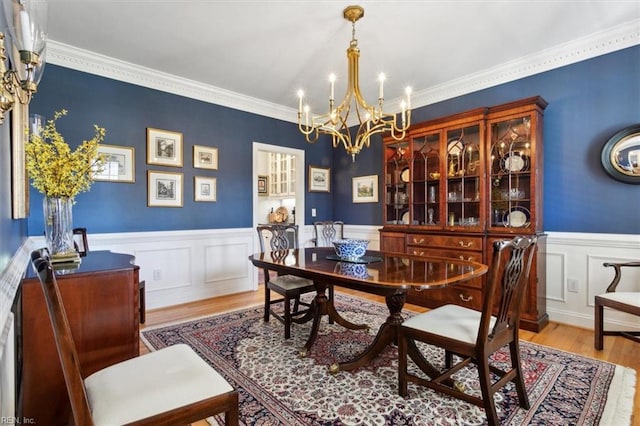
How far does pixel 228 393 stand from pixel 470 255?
2.78m

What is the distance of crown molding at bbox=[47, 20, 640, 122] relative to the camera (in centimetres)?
276

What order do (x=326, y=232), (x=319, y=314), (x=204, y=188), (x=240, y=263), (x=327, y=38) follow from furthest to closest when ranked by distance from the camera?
(x=326, y=232)
(x=240, y=263)
(x=204, y=188)
(x=327, y=38)
(x=319, y=314)

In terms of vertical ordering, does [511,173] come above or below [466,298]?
above

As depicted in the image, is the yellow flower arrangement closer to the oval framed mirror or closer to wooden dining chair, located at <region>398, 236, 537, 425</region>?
wooden dining chair, located at <region>398, 236, 537, 425</region>

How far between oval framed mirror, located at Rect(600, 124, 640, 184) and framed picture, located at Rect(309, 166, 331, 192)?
3.46 m

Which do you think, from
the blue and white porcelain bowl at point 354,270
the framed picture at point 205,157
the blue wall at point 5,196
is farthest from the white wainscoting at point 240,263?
the blue and white porcelain bowl at point 354,270

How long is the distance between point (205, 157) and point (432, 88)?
9.87 feet

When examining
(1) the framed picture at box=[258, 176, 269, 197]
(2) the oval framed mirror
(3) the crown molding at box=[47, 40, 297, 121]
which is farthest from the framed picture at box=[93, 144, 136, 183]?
(2) the oval framed mirror

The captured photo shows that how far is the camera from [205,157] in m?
3.93

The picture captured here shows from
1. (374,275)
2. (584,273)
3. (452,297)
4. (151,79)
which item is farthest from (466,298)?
(151,79)

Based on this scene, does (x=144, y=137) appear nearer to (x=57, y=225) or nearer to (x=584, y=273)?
(x=57, y=225)

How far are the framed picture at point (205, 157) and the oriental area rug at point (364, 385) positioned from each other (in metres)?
2.00

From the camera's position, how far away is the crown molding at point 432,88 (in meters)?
2.76

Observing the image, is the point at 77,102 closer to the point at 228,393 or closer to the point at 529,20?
the point at 228,393
